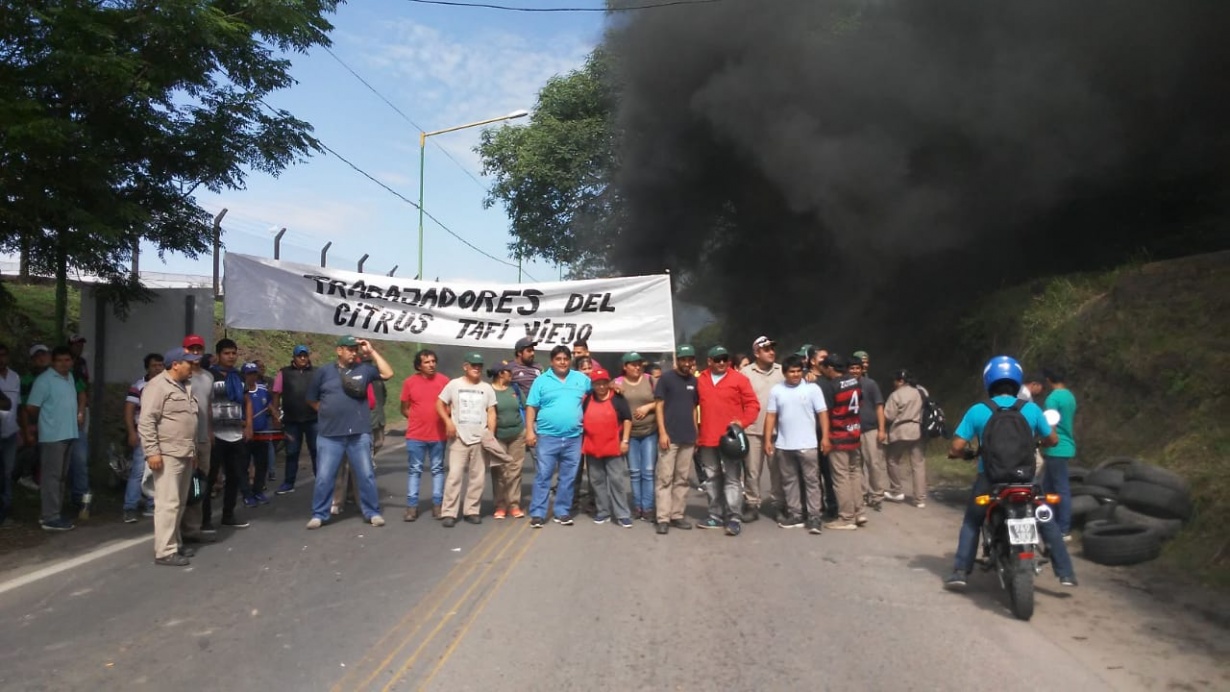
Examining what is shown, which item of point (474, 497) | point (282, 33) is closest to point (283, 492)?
point (474, 497)

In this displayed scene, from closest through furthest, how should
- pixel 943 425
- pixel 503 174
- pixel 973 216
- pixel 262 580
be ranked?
1. pixel 262 580
2. pixel 943 425
3. pixel 973 216
4. pixel 503 174

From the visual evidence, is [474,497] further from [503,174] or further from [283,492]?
[503,174]

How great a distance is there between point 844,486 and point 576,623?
3.76 meters

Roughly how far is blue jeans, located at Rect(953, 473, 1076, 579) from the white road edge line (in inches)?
241

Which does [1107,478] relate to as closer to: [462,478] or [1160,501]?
[1160,501]

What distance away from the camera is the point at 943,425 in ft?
30.8

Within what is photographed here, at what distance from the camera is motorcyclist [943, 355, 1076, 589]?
5.72 meters

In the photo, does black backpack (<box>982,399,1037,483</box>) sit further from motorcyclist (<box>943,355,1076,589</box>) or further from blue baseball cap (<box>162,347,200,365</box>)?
blue baseball cap (<box>162,347,200,365</box>)

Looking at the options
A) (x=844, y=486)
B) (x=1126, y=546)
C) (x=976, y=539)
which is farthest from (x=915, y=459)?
(x=976, y=539)

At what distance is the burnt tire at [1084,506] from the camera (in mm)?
7531

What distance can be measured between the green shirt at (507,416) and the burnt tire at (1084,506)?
190 inches

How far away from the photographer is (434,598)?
559 cm

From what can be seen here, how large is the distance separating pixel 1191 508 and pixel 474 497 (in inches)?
228

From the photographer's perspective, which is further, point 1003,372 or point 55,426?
point 55,426
